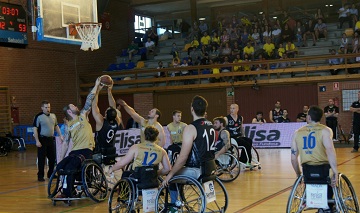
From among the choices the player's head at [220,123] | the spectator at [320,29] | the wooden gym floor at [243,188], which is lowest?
the wooden gym floor at [243,188]

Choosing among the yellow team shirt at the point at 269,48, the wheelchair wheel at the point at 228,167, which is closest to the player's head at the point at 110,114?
the wheelchair wheel at the point at 228,167

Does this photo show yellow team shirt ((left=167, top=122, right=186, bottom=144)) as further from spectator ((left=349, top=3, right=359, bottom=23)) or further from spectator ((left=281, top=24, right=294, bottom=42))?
spectator ((left=349, top=3, right=359, bottom=23))

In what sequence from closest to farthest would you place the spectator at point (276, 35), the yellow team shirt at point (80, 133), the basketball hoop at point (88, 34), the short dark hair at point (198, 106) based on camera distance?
1. the short dark hair at point (198, 106)
2. the yellow team shirt at point (80, 133)
3. the basketball hoop at point (88, 34)
4. the spectator at point (276, 35)

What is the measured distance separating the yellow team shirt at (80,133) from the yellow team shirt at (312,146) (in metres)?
4.47

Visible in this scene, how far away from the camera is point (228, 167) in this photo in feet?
40.0

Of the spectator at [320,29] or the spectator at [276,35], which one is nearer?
the spectator at [320,29]

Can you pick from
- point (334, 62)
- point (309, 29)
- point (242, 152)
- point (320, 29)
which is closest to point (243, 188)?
point (242, 152)

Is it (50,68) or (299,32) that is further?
(50,68)

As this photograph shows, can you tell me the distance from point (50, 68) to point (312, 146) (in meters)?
21.4

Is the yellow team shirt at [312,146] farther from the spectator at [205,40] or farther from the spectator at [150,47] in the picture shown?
the spectator at [150,47]

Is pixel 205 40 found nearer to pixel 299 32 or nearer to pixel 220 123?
pixel 299 32

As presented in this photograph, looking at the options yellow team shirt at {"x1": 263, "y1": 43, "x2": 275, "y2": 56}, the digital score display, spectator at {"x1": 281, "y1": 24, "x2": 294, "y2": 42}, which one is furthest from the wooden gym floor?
spectator at {"x1": 281, "y1": 24, "x2": 294, "y2": 42}

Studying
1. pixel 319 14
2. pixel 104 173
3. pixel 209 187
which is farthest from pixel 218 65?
pixel 209 187

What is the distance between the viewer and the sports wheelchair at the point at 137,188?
7484 mm
